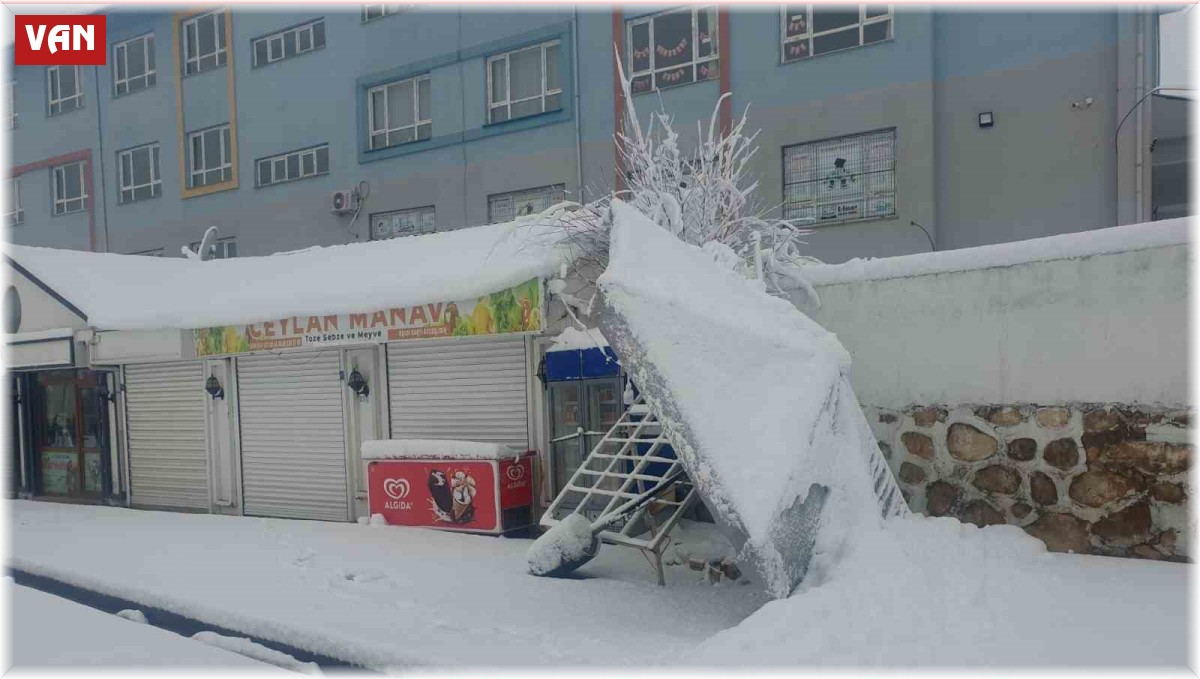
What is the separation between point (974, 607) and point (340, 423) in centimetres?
814

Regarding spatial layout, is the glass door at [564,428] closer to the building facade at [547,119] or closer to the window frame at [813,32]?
the building facade at [547,119]

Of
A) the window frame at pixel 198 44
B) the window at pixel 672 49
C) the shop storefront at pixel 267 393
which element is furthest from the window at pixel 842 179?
the window frame at pixel 198 44

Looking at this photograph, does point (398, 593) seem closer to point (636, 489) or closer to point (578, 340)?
point (636, 489)

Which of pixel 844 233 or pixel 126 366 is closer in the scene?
pixel 126 366

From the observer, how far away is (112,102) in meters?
25.1

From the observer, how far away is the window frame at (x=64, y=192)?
26.0 meters

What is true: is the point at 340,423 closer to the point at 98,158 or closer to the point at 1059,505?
the point at 1059,505

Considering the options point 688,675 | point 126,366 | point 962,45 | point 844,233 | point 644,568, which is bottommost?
point 644,568

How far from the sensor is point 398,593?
7.02m

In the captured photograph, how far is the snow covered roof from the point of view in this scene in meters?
9.18

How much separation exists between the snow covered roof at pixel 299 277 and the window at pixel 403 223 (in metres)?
5.77

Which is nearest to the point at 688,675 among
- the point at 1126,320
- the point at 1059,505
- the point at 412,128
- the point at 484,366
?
the point at 1059,505

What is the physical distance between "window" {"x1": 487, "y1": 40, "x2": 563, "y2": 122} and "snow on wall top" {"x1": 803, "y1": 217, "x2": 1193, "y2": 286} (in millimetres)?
11438

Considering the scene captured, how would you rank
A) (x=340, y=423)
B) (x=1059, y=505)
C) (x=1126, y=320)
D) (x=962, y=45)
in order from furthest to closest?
(x=962, y=45)
(x=340, y=423)
(x=1059, y=505)
(x=1126, y=320)
